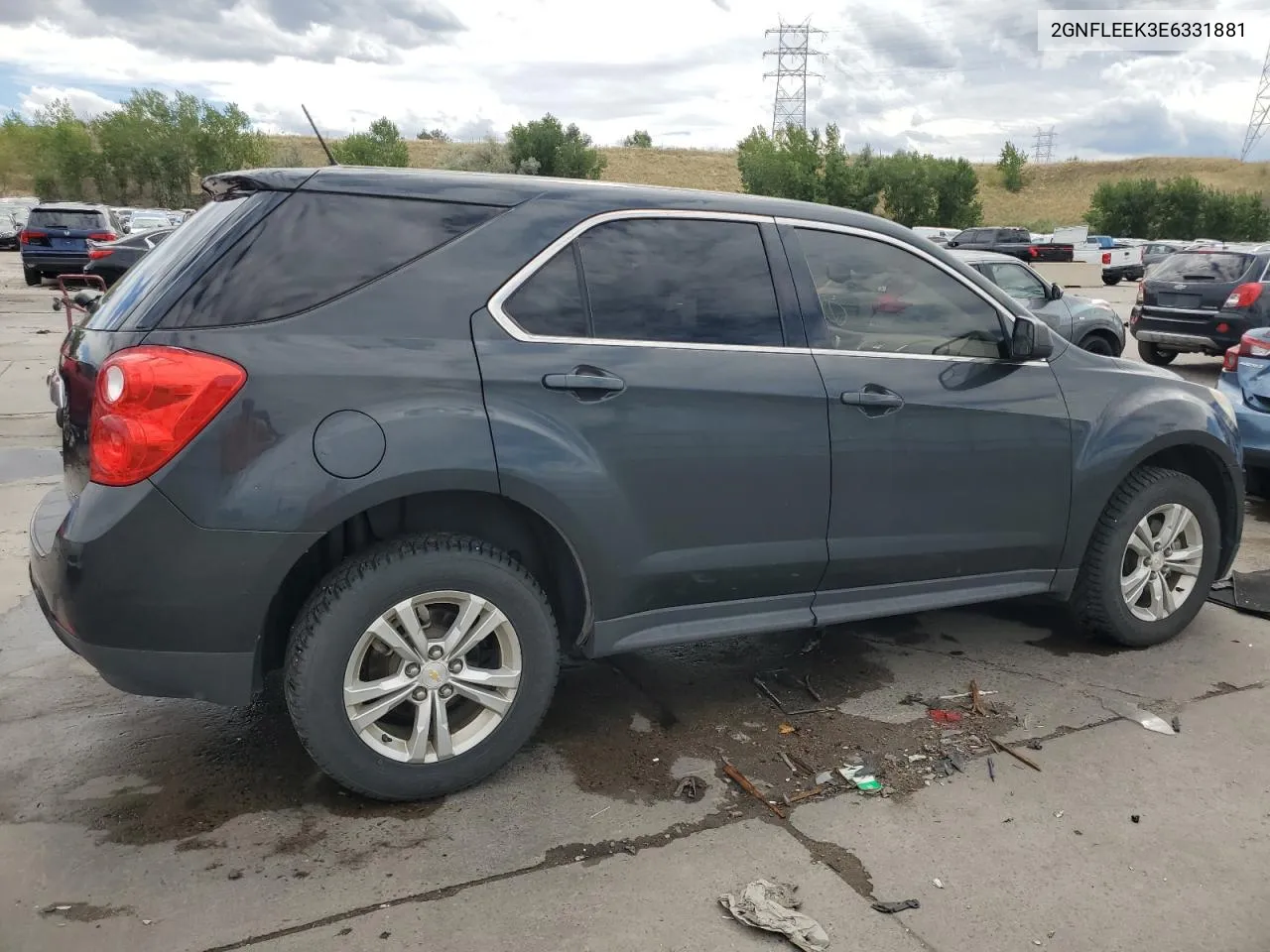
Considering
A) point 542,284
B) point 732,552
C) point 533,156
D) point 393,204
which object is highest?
point 533,156

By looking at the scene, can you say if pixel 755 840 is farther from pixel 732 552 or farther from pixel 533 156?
pixel 533 156

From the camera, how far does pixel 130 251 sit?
58.4 ft

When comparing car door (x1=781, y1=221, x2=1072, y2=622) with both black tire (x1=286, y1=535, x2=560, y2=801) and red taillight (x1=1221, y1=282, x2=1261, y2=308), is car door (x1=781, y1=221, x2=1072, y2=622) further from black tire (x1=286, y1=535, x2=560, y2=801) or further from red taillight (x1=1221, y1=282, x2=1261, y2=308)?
red taillight (x1=1221, y1=282, x2=1261, y2=308)

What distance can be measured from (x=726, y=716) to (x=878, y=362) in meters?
1.39

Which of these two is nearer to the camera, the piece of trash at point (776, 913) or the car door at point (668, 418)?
the piece of trash at point (776, 913)

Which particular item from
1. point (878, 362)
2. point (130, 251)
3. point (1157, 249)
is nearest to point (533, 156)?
point (1157, 249)

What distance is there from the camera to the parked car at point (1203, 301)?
13.0 meters

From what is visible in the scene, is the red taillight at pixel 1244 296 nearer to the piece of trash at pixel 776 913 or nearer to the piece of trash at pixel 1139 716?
the piece of trash at pixel 1139 716

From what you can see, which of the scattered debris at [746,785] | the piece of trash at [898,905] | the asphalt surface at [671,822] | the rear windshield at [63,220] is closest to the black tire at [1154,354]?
the asphalt surface at [671,822]

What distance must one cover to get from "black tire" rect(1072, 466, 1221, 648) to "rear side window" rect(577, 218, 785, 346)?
1795 mm

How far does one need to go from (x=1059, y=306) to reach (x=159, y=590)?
38.0 feet

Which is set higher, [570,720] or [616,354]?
[616,354]

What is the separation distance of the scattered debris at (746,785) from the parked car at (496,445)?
1.41ft

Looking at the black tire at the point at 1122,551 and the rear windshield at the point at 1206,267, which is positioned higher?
the rear windshield at the point at 1206,267
